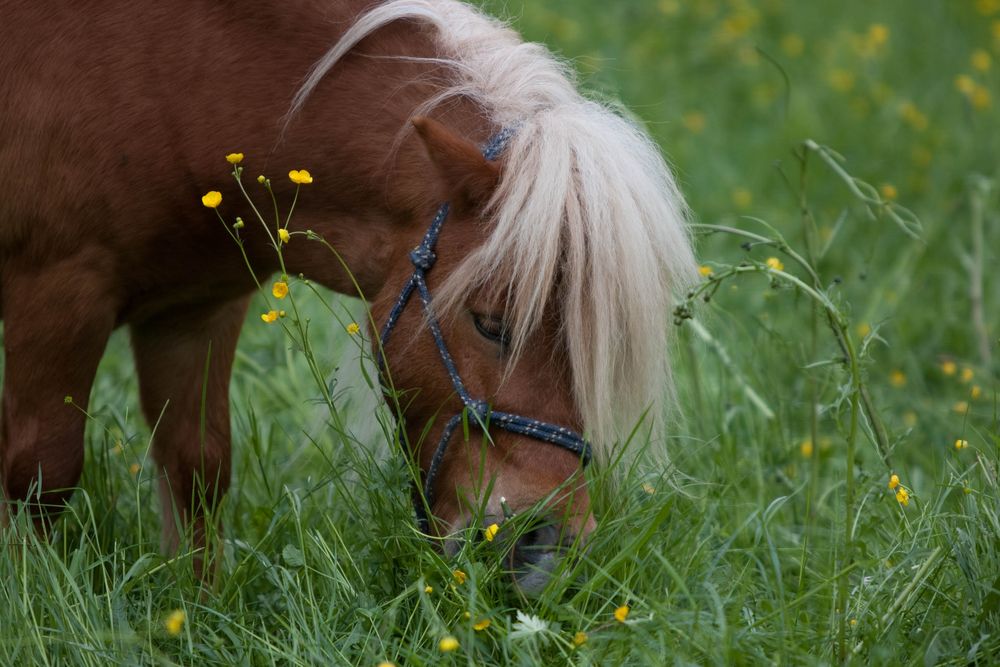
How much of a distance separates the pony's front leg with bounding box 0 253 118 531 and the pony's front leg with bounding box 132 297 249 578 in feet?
1.26

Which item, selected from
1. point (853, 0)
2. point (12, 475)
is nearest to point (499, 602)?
point (12, 475)

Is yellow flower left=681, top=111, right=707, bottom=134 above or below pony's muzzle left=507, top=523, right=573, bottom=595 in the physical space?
below

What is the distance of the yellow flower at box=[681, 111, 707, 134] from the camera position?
21.9ft

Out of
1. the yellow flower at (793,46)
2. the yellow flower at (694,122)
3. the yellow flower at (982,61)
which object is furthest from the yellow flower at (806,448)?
the yellow flower at (793,46)

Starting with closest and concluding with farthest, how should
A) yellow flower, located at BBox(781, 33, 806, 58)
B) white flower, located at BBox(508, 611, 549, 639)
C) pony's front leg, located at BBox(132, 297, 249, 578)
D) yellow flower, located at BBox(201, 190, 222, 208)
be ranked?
white flower, located at BBox(508, 611, 549, 639) < yellow flower, located at BBox(201, 190, 222, 208) < pony's front leg, located at BBox(132, 297, 249, 578) < yellow flower, located at BBox(781, 33, 806, 58)

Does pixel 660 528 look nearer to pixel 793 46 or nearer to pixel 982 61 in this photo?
pixel 982 61

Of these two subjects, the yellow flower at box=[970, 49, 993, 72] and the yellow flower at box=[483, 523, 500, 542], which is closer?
the yellow flower at box=[483, 523, 500, 542]

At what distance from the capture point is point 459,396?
2.51m

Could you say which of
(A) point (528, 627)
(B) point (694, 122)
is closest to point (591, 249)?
(A) point (528, 627)

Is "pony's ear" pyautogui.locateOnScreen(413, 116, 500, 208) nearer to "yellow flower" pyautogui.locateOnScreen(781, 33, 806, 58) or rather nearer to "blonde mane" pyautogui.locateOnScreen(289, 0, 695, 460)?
"blonde mane" pyautogui.locateOnScreen(289, 0, 695, 460)

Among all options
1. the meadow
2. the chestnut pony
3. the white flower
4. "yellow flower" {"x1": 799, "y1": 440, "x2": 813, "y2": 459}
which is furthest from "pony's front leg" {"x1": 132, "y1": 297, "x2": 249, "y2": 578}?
"yellow flower" {"x1": 799, "y1": 440, "x2": 813, "y2": 459}

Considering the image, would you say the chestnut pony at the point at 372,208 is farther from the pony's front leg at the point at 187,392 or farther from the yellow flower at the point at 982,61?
the yellow flower at the point at 982,61

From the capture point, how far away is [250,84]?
2.71 metres

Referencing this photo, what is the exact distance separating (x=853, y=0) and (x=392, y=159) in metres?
7.30
